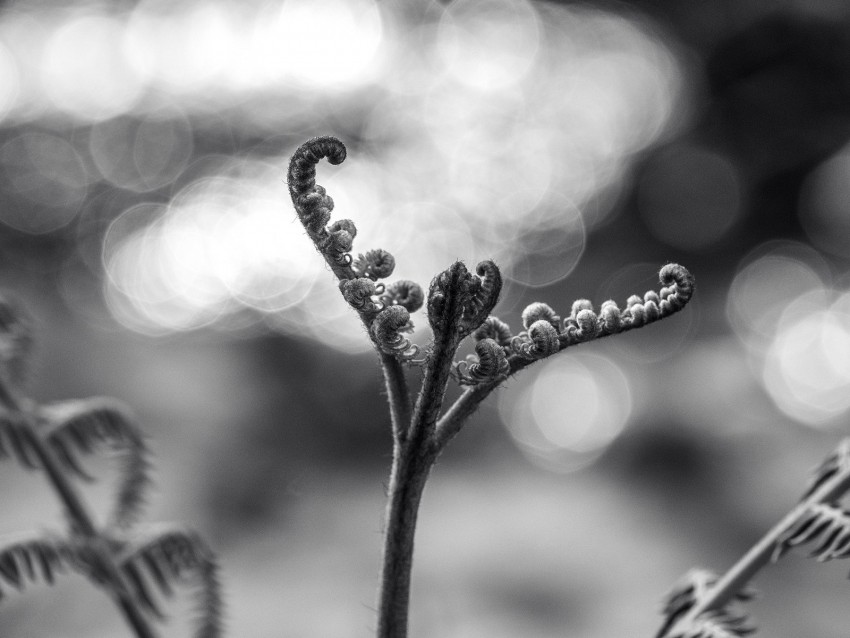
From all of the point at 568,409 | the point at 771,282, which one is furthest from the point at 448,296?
the point at 771,282

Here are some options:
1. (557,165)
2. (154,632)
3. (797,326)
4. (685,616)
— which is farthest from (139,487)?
(557,165)

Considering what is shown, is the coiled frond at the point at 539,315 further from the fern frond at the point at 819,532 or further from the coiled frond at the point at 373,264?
the fern frond at the point at 819,532

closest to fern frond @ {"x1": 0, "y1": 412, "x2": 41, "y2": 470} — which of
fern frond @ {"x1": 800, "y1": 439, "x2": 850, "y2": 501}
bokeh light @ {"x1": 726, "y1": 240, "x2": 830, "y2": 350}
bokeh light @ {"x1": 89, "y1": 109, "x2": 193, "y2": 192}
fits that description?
fern frond @ {"x1": 800, "y1": 439, "x2": 850, "y2": 501}

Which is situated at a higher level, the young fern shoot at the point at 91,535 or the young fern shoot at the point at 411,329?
the young fern shoot at the point at 411,329

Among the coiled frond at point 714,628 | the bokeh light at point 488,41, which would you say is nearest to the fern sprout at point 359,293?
the coiled frond at point 714,628

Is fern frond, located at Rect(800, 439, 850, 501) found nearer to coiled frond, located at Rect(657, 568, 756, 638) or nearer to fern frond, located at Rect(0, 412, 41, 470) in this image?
coiled frond, located at Rect(657, 568, 756, 638)

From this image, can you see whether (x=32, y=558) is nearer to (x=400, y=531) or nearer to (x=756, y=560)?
(x=400, y=531)

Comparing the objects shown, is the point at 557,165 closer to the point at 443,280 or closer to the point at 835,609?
the point at 835,609
